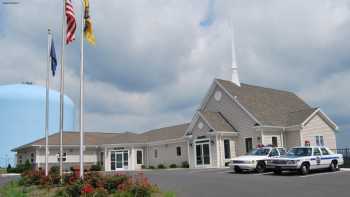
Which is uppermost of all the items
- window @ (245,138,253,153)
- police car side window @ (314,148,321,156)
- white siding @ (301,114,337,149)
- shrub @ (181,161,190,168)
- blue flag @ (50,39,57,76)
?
blue flag @ (50,39,57,76)

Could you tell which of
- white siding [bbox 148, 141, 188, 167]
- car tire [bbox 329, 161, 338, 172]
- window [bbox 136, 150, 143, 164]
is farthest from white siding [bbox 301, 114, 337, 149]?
window [bbox 136, 150, 143, 164]

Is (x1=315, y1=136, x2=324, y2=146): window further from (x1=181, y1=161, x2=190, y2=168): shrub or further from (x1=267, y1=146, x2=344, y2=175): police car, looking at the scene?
(x1=181, y1=161, x2=190, y2=168): shrub

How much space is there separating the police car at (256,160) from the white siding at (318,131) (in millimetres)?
8353

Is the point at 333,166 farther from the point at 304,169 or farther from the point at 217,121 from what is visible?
the point at 217,121

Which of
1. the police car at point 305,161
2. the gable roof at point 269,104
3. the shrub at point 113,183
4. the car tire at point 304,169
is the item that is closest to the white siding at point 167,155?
the gable roof at point 269,104

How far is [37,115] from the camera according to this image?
202 ft

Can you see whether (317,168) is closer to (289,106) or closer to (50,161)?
(289,106)

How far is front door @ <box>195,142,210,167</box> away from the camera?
117 ft

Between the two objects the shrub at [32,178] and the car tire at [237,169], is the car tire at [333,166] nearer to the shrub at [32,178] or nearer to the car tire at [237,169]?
the car tire at [237,169]

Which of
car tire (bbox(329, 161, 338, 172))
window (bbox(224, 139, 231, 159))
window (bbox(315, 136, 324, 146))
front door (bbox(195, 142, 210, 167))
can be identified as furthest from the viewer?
window (bbox(315, 136, 324, 146))

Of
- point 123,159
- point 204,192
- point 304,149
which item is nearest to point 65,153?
point 123,159

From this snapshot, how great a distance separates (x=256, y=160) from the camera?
26.3 m

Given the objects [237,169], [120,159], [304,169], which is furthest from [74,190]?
[120,159]

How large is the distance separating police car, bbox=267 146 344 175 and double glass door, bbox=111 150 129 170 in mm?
24069
